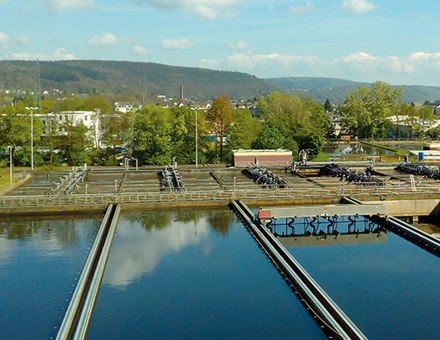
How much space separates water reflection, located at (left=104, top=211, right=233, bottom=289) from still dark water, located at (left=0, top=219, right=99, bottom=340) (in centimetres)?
123

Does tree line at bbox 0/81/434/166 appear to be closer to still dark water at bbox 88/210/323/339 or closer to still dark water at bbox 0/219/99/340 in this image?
still dark water at bbox 0/219/99/340

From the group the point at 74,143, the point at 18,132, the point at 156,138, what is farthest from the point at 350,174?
the point at 18,132

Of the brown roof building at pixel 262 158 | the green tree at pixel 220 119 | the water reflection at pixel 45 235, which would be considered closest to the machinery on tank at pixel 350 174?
the brown roof building at pixel 262 158

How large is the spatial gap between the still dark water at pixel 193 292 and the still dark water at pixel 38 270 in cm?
117

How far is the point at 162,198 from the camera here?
23.5 m

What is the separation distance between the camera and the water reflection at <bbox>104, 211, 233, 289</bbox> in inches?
603

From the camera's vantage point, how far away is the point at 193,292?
44.9ft

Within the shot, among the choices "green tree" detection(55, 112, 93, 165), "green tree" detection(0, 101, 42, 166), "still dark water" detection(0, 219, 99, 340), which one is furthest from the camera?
"green tree" detection(55, 112, 93, 165)

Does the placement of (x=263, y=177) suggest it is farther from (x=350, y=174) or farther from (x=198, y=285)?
(x=198, y=285)

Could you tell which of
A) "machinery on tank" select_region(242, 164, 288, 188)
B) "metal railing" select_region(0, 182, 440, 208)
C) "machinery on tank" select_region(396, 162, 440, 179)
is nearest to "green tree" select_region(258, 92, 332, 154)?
"machinery on tank" select_region(396, 162, 440, 179)

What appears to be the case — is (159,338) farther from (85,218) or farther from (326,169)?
(326,169)

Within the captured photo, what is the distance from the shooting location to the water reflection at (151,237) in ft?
50.2

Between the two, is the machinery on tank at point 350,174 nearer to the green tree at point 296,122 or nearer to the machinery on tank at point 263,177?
the machinery on tank at point 263,177

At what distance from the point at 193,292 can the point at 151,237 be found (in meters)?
5.51
